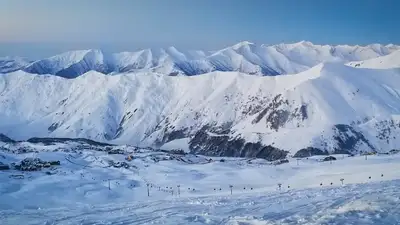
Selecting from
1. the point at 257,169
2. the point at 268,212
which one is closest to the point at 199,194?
the point at 257,169

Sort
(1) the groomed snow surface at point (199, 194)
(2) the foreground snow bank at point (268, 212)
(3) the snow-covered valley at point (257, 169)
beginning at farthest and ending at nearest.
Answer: (3) the snow-covered valley at point (257, 169) < (1) the groomed snow surface at point (199, 194) < (2) the foreground snow bank at point (268, 212)

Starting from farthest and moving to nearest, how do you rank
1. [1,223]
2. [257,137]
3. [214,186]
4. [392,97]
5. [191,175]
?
[392,97], [257,137], [191,175], [214,186], [1,223]

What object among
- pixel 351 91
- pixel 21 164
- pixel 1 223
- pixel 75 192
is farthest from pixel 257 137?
pixel 1 223

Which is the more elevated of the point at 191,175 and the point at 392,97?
the point at 392,97

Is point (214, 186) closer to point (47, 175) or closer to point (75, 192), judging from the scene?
point (75, 192)

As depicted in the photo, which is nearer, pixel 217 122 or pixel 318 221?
pixel 318 221

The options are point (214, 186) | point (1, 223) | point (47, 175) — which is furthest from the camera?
point (47, 175)
